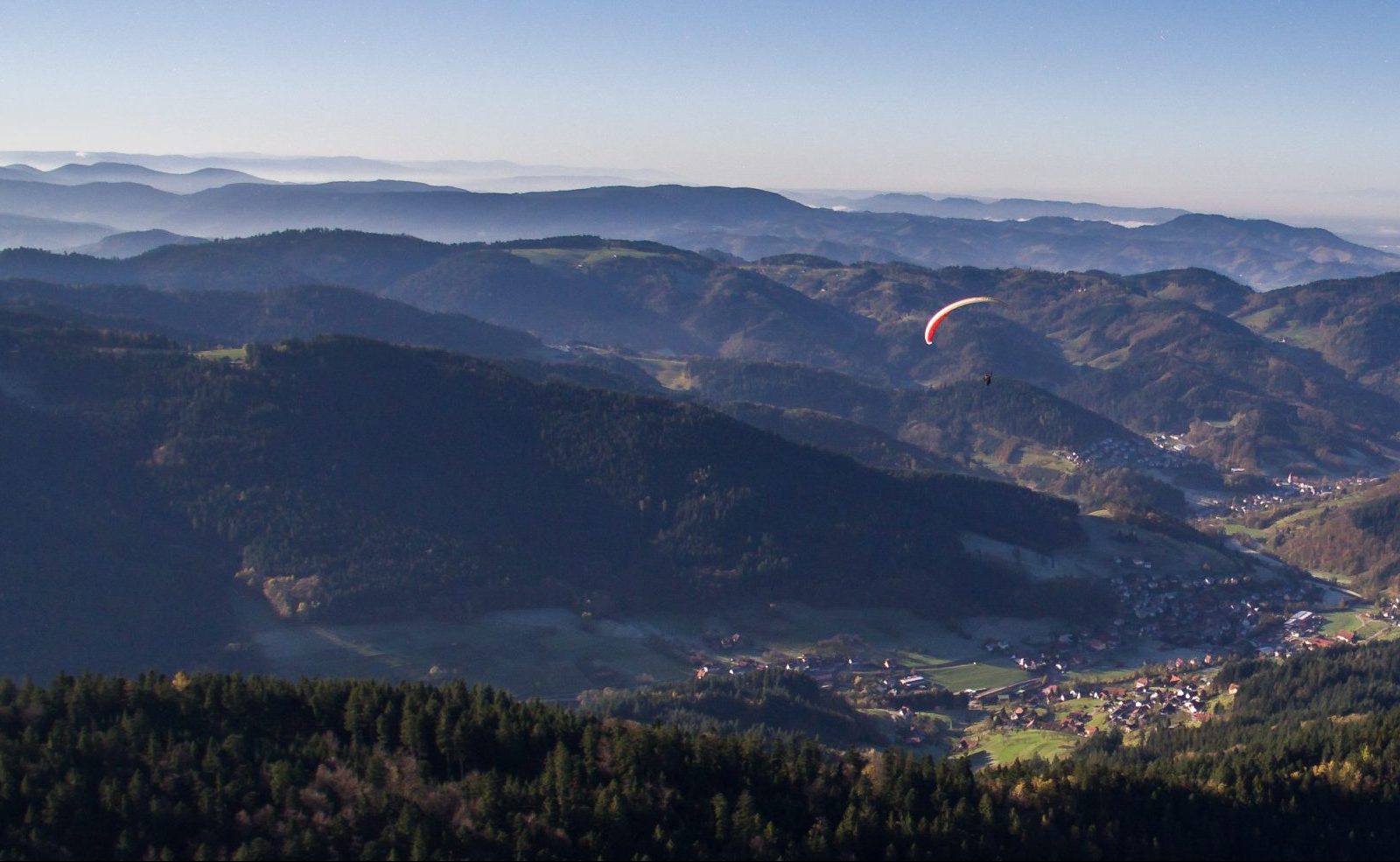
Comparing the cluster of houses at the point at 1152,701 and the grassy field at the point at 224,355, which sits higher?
the grassy field at the point at 224,355

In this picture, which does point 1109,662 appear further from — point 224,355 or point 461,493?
point 224,355

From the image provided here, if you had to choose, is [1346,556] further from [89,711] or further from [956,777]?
[89,711]

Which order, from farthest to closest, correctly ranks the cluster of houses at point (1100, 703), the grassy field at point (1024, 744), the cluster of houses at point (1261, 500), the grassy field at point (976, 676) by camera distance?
the cluster of houses at point (1261, 500)
the grassy field at point (976, 676)
the cluster of houses at point (1100, 703)
the grassy field at point (1024, 744)

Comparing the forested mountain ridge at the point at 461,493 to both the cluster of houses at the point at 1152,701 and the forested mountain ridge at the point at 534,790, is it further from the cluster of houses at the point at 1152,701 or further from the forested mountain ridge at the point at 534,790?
the forested mountain ridge at the point at 534,790

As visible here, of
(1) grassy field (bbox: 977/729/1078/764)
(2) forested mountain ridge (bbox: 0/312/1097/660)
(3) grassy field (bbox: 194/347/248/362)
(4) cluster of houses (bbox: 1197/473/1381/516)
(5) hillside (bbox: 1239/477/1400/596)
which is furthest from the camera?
(4) cluster of houses (bbox: 1197/473/1381/516)

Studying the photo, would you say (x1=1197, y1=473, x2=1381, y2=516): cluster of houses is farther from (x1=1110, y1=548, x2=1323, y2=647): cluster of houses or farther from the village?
the village

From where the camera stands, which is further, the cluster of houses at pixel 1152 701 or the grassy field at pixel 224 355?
the grassy field at pixel 224 355

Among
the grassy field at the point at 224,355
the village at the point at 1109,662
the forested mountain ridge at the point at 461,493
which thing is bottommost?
the village at the point at 1109,662

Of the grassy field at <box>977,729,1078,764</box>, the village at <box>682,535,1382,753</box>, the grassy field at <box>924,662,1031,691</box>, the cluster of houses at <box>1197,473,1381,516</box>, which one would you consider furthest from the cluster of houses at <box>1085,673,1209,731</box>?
the cluster of houses at <box>1197,473,1381,516</box>

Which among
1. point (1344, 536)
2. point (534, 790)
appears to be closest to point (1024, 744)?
point (534, 790)

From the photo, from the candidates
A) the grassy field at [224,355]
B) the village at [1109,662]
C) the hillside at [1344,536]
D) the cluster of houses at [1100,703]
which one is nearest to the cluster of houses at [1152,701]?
the cluster of houses at [1100,703]
